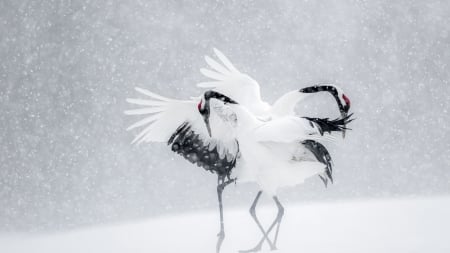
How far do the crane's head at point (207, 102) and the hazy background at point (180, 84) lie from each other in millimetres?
2262

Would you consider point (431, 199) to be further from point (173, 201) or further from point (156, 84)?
point (156, 84)

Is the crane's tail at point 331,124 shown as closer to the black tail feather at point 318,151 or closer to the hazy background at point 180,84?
the black tail feather at point 318,151

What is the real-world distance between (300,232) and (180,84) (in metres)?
2.30

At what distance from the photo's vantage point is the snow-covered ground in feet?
6.46

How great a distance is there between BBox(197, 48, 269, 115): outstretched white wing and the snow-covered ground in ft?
1.48

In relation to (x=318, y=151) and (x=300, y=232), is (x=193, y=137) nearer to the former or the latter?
(x=318, y=151)

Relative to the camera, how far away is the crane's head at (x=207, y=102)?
5.30ft

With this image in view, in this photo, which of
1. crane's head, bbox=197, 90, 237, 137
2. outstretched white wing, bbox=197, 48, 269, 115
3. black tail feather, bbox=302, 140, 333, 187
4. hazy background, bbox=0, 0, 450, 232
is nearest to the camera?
crane's head, bbox=197, 90, 237, 137

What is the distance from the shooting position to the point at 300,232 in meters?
2.24

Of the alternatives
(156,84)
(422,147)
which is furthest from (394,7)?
(156,84)

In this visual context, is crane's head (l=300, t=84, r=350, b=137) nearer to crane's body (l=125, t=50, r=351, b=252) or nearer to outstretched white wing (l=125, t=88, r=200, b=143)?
crane's body (l=125, t=50, r=351, b=252)

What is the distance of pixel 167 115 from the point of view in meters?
1.83

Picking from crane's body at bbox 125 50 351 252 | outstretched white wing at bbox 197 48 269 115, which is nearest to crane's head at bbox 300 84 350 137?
crane's body at bbox 125 50 351 252

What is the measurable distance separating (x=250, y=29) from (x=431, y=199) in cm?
203
